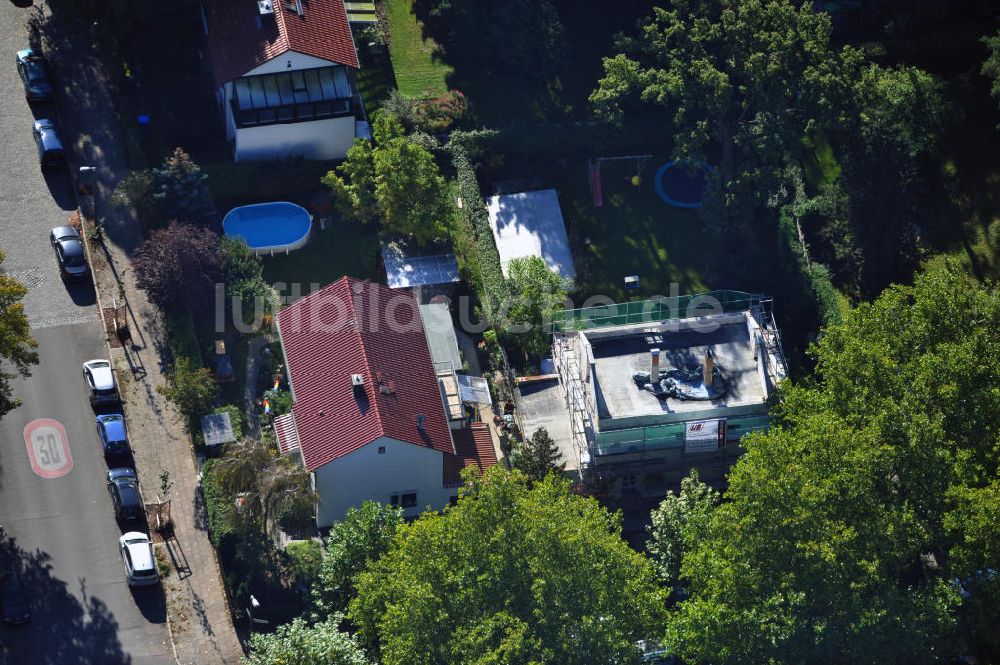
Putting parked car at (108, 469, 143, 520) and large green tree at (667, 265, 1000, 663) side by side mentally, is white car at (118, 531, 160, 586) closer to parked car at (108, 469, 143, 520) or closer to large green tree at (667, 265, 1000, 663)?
parked car at (108, 469, 143, 520)

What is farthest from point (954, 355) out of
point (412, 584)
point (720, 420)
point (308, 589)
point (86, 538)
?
point (86, 538)

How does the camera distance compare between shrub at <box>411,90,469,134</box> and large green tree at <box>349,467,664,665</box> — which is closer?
large green tree at <box>349,467,664,665</box>

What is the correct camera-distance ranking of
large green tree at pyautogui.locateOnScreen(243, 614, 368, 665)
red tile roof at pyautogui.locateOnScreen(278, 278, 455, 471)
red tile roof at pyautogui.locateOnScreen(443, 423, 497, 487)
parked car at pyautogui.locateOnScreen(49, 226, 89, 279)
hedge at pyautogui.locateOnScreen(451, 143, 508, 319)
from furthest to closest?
1. hedge at pyautogui.locateOnScreen(451, 143, 508, 319)
2. parked car at pyautogui.locateOnScreen(49, 226, 89, 279)
3. red tile roof at pyautogui.locateOnScreen(443, 423, 497, 487)
4. red tile roof at pyautogui.locateOnScreen(278, 278, 455, 471)
5. large green tree at pyautogui.locateOnScreen(243, 614, 368, 665)

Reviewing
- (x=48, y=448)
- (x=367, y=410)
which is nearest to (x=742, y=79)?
(x=367, y=410)

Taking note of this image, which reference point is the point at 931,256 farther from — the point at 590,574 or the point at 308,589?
the point at 308,589

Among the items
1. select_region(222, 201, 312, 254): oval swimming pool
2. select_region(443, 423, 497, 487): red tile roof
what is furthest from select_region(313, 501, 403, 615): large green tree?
select_region(222, 201, 312, 254): oval swimming pool

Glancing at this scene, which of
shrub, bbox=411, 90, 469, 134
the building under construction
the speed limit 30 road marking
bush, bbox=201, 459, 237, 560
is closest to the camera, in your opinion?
bush, bbox=201, 459, 237, 560

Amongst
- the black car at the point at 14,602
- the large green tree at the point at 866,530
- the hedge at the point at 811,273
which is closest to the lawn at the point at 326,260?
the black car at the point at 14,602

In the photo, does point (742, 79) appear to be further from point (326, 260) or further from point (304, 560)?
point (304, 560)
